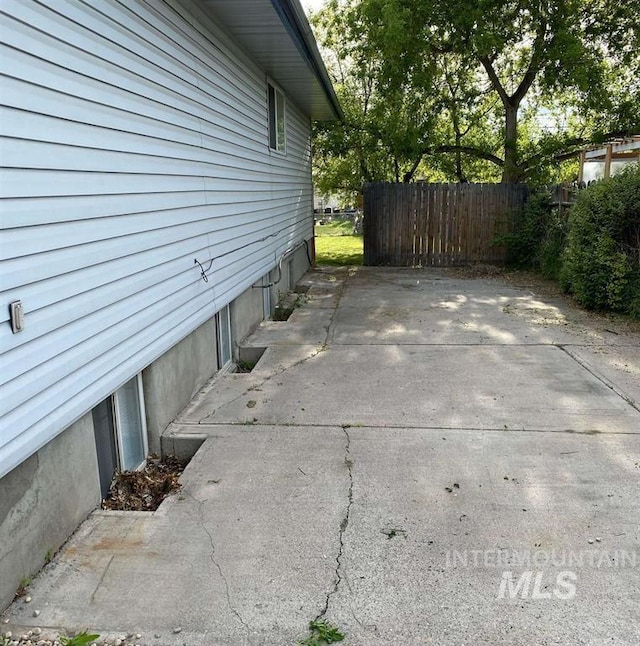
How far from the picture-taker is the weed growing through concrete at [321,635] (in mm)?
2219

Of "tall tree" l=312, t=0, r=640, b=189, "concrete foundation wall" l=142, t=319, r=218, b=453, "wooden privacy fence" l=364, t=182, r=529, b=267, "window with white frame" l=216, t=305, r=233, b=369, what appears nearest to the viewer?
"concrete foundation wall" l=142, t=319, r=218, b=453

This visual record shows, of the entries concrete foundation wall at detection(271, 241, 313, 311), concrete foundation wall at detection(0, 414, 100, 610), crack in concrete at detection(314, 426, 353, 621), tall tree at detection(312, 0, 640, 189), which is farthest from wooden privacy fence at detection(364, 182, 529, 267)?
concrete foundation wall at detection(0, 414, 100, 610)

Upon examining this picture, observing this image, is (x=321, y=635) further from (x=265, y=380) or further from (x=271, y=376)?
(x=271, y=376)

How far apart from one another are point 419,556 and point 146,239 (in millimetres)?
2458

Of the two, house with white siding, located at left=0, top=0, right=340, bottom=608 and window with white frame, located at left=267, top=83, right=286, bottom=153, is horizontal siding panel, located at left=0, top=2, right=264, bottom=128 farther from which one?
window with white frame, located at left=267, top=83, right=286, bottom=153

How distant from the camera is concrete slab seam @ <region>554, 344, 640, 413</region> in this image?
15.2ft

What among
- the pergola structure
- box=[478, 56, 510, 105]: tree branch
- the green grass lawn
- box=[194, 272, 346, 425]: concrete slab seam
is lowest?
the green grass lawn

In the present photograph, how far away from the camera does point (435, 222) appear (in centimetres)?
1309

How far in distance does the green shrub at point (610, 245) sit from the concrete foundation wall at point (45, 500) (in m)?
6.75

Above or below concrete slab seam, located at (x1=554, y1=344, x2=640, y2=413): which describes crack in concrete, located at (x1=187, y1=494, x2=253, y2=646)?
above

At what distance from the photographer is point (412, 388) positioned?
4.99 metres

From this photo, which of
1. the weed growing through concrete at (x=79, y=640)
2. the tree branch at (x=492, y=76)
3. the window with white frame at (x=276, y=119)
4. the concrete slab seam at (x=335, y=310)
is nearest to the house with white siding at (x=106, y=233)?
the weed growing through concrete at (x=79, y=640)

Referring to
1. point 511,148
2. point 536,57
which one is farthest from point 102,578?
point 511,148

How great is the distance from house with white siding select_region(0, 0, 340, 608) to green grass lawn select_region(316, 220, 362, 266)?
887 centimetres
